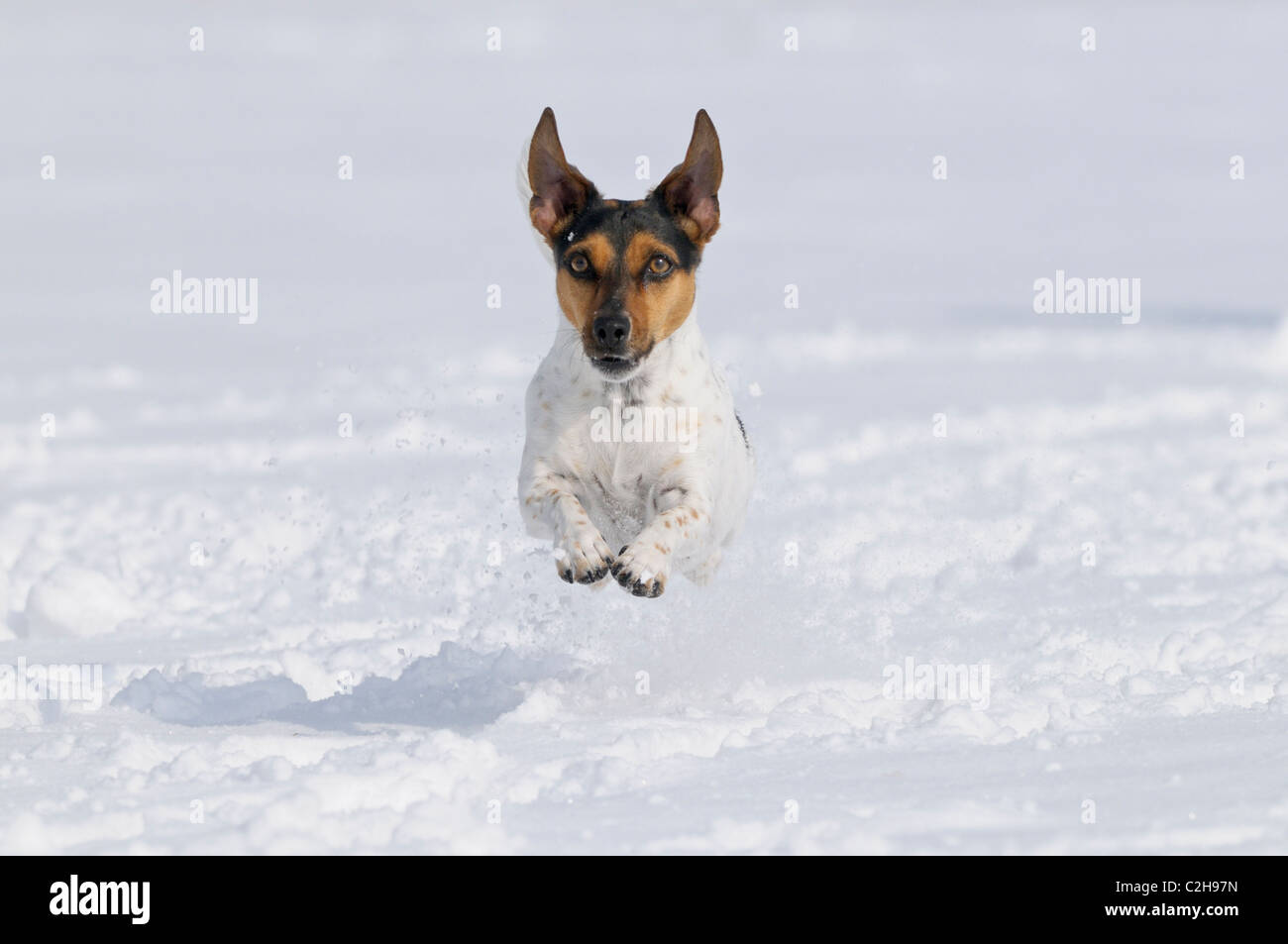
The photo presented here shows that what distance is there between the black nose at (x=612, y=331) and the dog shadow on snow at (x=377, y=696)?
1801mm

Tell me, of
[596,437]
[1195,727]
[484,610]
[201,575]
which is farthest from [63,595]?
[1195,727]

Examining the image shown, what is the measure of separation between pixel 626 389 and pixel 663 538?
750 millimetres

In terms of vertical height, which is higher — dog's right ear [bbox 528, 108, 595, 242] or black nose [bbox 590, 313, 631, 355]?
→ dog's right ear [bbox 528, 108, 595, 242]

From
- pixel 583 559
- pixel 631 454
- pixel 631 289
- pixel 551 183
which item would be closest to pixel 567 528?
pixel 583 559

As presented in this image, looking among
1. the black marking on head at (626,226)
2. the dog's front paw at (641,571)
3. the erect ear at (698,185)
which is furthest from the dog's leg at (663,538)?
the erect ear at (698,185)

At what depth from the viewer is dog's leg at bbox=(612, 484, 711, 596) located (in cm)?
580

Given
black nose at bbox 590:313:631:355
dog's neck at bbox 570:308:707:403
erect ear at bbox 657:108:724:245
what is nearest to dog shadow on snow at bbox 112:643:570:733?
dog's neck at bbox 570:308:707:403

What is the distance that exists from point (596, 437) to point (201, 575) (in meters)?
5.26

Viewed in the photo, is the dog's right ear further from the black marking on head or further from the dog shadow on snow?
the dog shadow on snow

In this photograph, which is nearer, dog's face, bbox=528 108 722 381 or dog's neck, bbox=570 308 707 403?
dog's face, bbox=528 108 722 381

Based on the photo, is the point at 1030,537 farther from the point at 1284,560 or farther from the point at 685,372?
the point at 685,372

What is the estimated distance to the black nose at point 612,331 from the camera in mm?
5820

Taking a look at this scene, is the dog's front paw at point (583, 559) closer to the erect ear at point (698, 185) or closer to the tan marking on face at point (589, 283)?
the tan marking on face at point (589, 283)

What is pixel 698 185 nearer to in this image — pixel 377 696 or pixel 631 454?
pixel 631 454
